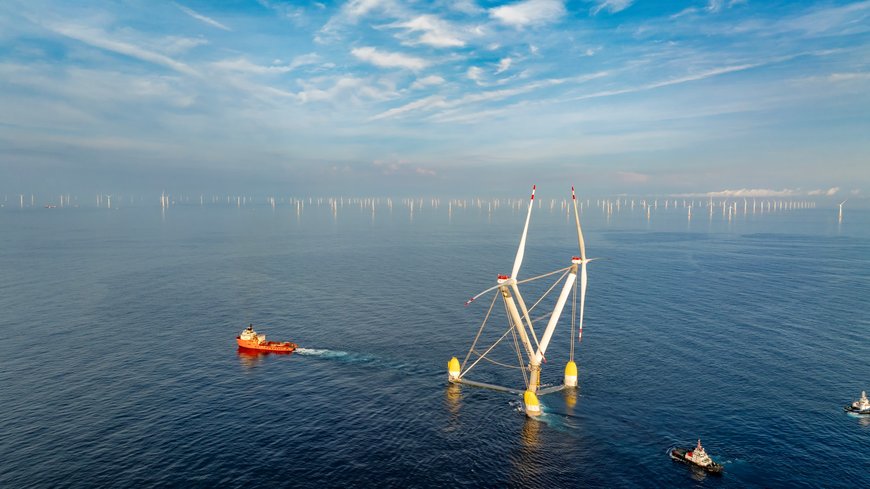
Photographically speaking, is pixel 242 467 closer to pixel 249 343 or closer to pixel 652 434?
pixel 249 343

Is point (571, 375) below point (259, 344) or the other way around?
below

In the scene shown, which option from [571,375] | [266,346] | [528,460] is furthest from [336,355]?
[528,460]

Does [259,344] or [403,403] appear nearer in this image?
[403,403]

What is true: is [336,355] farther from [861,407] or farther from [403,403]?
[861,407]

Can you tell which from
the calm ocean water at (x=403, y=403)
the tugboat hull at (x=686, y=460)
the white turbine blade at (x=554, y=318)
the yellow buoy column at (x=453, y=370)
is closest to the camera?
the tugboat hull at (x=686, y=460)

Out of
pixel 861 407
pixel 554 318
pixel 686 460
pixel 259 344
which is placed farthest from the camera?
pixel 259 344

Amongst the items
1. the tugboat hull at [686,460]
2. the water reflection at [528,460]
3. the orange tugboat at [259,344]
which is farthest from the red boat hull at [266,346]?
the tugboat hull at [686,460]

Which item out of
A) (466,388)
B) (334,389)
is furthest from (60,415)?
(466,388)

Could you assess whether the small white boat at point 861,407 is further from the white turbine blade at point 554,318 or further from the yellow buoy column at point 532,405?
the yellow buoy column at point 532,405

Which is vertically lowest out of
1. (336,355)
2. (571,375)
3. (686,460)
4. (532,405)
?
(686,460)

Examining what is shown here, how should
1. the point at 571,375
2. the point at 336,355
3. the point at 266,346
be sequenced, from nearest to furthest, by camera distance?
1. the point at 571,375
2. the point at 336,355
3. the point at 266,346
